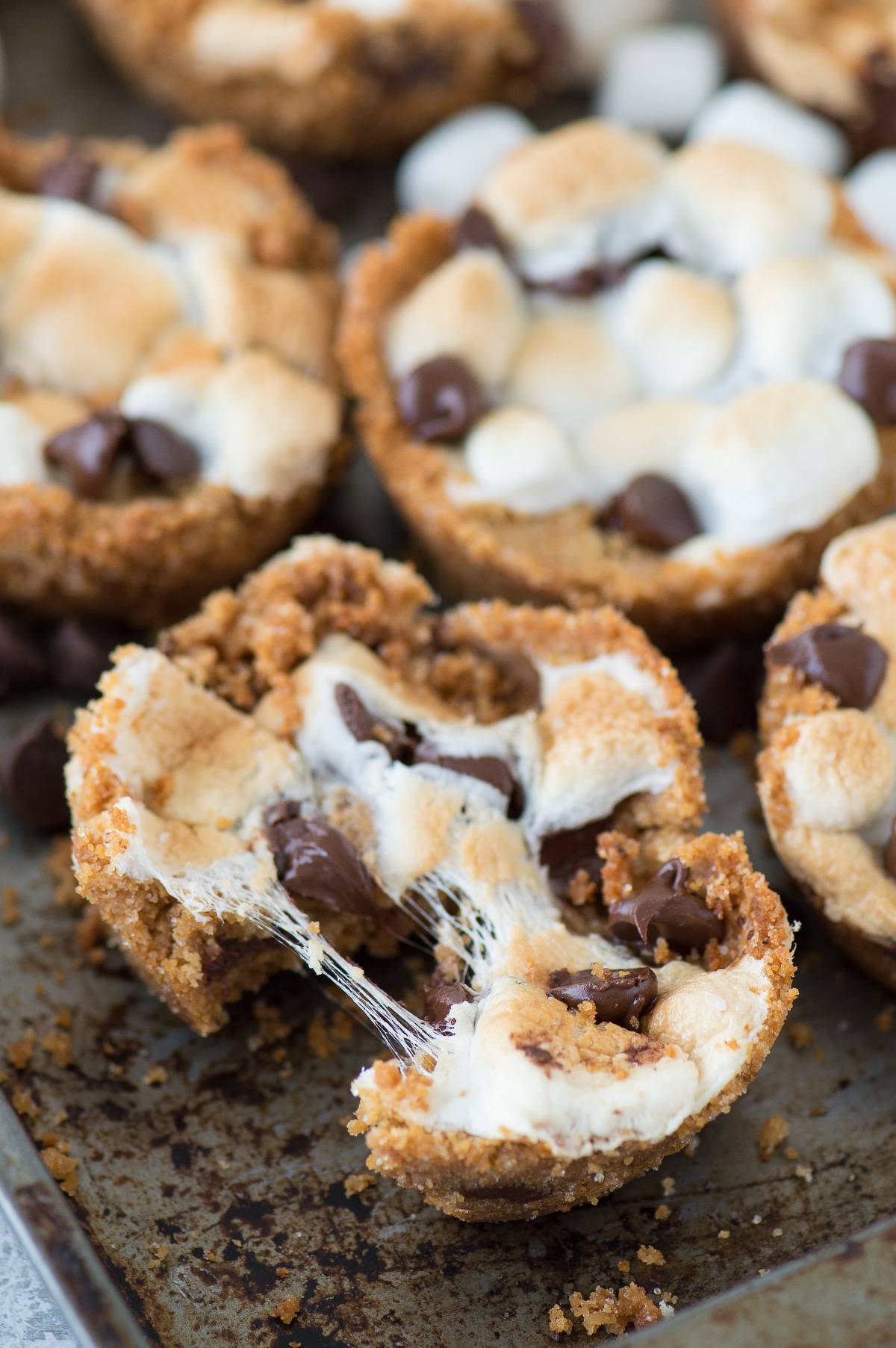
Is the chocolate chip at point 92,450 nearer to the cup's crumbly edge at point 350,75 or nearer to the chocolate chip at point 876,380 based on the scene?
the cup's crumbly edge at point 350,75

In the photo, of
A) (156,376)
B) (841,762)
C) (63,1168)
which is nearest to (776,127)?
(156,376)

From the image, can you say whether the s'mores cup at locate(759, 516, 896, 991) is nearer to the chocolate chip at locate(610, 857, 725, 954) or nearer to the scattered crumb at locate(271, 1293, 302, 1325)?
the chocolate chip at locate(610, 857, 725, 954)

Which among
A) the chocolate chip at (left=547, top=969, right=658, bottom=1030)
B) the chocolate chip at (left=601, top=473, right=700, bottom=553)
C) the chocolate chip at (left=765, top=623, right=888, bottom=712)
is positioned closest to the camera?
the chocolate chip at (left=547, top=969, right=658, bottom=1030)

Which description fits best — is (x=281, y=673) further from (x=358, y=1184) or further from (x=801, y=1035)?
(x=801, y=1035)

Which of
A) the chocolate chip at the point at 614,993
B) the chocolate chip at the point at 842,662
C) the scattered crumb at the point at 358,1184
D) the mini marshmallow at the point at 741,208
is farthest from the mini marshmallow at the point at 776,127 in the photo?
the scattered crumb at the point at 358,1184

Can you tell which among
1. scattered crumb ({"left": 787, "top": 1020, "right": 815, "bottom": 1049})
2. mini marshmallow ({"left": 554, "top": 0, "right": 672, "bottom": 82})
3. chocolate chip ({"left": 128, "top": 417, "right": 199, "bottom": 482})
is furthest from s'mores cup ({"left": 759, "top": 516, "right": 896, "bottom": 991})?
mini marshmallow ({"left": 554, "top": 0, "right": 672, "bottom": 82})
